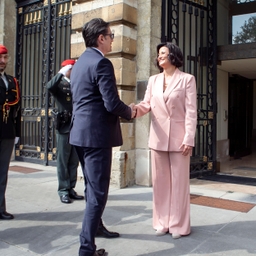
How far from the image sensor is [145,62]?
540cm

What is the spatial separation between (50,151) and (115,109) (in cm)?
506

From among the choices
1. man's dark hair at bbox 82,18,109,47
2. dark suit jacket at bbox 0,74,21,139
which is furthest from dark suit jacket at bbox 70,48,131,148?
dark suit jacket at bbox 0,74,21,139

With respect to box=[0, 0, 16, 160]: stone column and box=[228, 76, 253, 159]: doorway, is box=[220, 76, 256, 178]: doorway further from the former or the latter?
box=[0, 0, 16, 160]: stone column

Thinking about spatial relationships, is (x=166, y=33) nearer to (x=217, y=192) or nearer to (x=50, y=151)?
(x=217, y=192)

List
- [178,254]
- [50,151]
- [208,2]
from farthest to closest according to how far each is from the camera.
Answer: [50,151] → [208,2] → [178,254]

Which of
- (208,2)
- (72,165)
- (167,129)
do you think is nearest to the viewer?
(167,129)

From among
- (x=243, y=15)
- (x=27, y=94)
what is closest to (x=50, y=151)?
(x=27, y=94)

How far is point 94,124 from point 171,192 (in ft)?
3.94

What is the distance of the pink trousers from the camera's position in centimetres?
329

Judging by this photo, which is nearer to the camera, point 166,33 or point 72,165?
point 72,165

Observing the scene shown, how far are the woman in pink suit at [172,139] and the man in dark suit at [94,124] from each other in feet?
2.08

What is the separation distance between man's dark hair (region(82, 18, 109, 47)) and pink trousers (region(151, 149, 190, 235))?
1.25 meters

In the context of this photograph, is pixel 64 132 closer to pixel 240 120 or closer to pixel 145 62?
pixel 145 62

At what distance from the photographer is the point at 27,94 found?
26.6 ft
